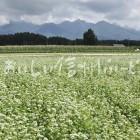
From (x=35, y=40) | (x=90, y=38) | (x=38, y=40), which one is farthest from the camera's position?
(x=35, y=40)

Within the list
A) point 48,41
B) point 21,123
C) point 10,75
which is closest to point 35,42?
point 48,41

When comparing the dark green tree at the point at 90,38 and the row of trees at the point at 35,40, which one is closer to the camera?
the dark green tree at the point at 90,38

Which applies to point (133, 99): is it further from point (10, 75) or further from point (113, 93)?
point (10, 75)

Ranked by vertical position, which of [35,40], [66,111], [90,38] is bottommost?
[35,40]

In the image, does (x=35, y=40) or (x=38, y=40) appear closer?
(x=38, y=40)

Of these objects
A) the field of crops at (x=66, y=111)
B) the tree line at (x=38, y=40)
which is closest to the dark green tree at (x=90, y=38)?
the tree line at (x=38, y=40)

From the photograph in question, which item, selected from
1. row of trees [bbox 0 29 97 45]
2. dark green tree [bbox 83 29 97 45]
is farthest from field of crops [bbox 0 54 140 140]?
row of trees [bbox 0 29 97 45]

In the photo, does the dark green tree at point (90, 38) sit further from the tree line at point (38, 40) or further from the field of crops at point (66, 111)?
the field of crops at point (66, 111)

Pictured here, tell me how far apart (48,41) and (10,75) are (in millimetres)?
122896

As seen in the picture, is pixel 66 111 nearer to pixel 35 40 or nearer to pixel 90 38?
pixel 90 38

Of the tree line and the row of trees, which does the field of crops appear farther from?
the row of trees

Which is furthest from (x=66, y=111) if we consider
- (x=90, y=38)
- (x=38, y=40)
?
(x=38, y=40)

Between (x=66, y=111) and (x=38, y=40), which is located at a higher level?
(x=66, y=111)

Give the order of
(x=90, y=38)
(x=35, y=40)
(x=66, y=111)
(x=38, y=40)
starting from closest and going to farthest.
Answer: (x=66, y=111) → (x=90, y=38) → (x=38, y=40) → (x=35, y=40)
